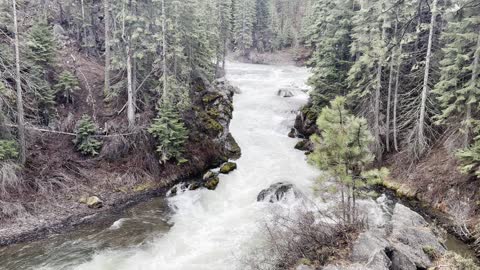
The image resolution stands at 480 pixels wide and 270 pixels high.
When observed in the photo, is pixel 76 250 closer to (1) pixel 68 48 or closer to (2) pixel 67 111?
(2) pixel 67 111

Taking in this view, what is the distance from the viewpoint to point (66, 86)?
60.5ft

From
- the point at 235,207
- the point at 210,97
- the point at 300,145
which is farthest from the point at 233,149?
the point at 235,207

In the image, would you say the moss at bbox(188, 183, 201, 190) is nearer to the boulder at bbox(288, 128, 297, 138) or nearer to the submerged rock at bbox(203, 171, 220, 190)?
the submerged rock at bbox(203, 171, 220, 190)

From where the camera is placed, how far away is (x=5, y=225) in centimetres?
1277

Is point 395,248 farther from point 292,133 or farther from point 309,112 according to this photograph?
point 292,133

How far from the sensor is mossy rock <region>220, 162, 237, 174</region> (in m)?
20.4

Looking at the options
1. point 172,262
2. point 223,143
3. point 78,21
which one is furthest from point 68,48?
point 172,262

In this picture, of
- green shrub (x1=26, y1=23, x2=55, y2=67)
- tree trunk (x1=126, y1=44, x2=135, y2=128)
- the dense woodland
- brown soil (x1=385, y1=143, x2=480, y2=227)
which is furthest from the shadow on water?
brown soil (x1=385, y1=143, x2=480, y2=227)

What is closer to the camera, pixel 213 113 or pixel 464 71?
pixel 464 71

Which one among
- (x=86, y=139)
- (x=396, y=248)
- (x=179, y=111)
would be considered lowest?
(x=396, y=248)

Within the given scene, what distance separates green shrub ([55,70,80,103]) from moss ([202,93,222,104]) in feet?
26.9

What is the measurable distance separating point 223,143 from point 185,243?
409 inches

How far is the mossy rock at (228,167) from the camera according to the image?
802 inches

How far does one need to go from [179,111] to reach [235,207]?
22.3 ft
